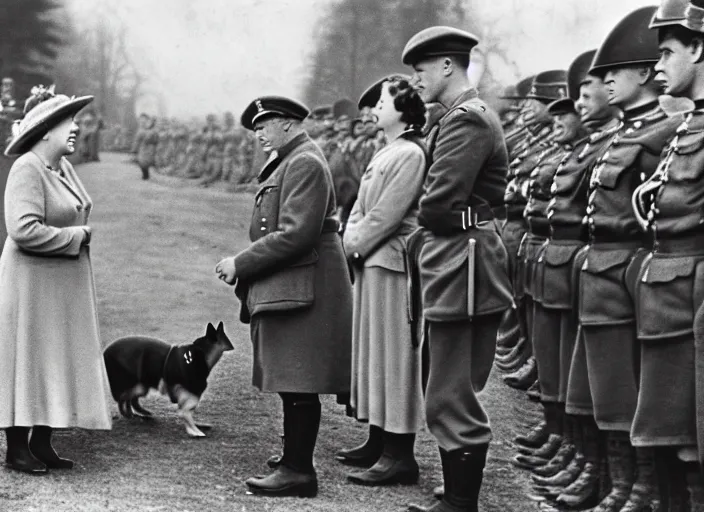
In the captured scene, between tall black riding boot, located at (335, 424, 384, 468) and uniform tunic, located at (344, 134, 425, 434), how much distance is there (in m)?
0.46

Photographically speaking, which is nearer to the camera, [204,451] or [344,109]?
[204,451]

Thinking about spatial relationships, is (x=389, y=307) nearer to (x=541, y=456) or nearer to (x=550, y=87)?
(x=541, y=456)

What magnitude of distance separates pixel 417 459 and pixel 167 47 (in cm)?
1351

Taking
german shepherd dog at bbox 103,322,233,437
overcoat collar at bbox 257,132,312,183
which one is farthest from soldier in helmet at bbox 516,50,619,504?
german shepherd dog at bbox 103,322,233,437

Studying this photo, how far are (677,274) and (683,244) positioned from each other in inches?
4.7

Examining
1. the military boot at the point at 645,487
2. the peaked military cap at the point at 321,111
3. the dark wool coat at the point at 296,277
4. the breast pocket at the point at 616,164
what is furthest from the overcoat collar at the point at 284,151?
the peaked military cap at the point at 321,111

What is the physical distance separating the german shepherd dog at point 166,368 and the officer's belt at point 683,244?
116 inches

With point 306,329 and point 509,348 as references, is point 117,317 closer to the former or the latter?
point 509,348

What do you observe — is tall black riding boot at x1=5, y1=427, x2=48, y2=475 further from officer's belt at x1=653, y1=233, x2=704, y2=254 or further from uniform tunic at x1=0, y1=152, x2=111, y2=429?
officer's belt at x1=653, y1=233, x2=704, y2=254

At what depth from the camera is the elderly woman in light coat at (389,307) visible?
5566 mm

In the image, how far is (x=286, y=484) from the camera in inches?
210

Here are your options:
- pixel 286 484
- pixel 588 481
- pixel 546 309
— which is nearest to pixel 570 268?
pixel 546 309

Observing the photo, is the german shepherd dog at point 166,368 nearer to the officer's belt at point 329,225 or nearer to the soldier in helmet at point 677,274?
the officer's belt at point 329,225

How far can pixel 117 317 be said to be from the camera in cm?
1106
